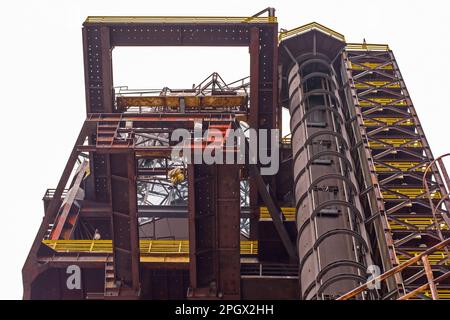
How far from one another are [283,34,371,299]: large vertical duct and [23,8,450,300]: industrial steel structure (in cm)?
7

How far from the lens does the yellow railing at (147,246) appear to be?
2994 centimetres

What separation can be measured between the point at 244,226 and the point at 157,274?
23.1ft

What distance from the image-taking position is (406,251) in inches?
971

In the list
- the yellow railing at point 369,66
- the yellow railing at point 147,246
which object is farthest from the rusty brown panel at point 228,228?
the yellow railing at point 369,66

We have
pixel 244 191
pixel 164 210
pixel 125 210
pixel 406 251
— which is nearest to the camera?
pixel 406 251

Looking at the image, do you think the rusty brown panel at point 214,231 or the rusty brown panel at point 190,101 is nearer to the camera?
the rusty brown panel at point 214,231

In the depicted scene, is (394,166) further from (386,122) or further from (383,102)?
(383,102)

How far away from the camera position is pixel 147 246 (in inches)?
1189

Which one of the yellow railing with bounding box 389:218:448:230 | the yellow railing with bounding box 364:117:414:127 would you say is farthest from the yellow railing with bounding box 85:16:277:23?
the yellow railing with bounding box 389:218:448:230

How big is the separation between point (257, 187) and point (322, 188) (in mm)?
5391

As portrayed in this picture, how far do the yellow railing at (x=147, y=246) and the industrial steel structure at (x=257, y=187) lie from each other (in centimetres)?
7

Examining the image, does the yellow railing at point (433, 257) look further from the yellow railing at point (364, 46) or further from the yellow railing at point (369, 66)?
the yellow railing at point (364, 46)
